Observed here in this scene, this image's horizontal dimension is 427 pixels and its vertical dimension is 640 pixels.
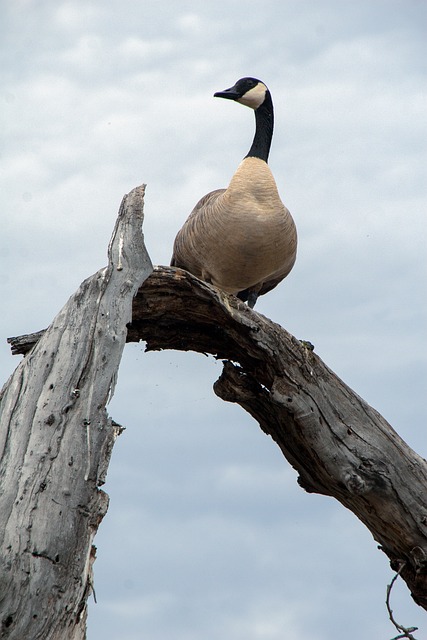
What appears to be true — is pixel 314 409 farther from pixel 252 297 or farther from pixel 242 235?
pixel 252 297

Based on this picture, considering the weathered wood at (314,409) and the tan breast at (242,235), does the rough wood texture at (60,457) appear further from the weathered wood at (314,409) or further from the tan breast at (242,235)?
the tan breast at (242,235)

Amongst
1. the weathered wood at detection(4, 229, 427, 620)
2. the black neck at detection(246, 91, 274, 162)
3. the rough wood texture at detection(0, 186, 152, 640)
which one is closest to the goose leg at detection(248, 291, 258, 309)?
the black neck at detection(246, 91, 274, 162)

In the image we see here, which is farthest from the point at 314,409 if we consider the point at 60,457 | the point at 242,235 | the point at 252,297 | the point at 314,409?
the point at 252,297

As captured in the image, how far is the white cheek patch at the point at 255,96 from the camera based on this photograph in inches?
422

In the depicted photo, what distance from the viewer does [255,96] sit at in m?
10.8

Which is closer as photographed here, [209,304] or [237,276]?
[209,304]

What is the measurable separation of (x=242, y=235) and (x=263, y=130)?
2.41m

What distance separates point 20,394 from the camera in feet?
18.9

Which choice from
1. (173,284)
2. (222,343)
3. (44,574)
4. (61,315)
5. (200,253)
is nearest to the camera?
(44,574)

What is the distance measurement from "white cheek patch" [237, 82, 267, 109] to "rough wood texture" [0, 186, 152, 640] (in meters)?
4.96

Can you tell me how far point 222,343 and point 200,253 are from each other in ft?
6.11

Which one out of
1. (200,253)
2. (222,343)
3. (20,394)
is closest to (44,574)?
(20,394)

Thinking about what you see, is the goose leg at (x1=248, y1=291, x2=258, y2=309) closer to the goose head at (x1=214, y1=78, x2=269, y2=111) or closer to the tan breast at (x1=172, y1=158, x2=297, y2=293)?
the tan breast at (x1=172, y1=158, x2=297, y2=293)

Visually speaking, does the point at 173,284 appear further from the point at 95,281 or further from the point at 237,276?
the point at 237,276
